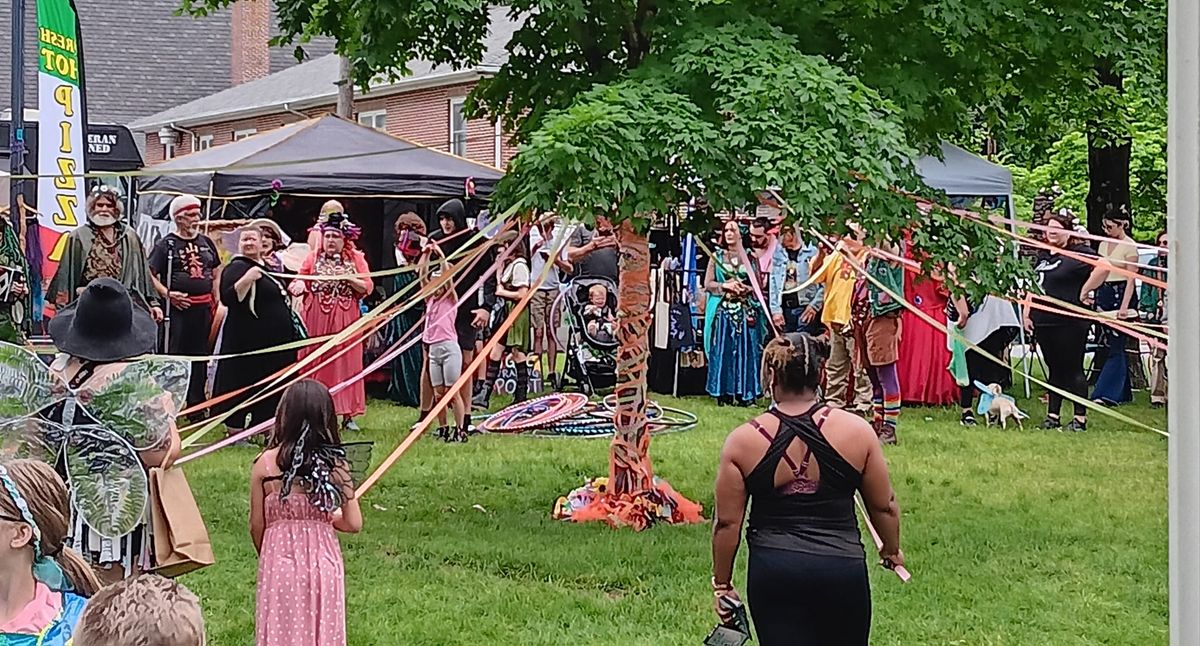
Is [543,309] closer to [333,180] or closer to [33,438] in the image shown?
[333,180]

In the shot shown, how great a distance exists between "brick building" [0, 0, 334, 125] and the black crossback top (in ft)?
115

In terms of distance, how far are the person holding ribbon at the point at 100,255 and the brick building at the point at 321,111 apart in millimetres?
11525

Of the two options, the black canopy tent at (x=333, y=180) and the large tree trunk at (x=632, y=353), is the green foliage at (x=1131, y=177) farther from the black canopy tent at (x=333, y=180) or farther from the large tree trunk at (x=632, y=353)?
the large tree trunk at (x=632, y=353)

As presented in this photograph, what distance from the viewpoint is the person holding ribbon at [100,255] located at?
9.78 m

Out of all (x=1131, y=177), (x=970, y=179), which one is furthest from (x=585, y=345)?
(x=1131, y=177)

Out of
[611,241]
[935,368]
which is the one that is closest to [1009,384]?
[935,368]

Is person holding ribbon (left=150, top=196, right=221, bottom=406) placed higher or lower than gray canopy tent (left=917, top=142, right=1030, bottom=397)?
lower

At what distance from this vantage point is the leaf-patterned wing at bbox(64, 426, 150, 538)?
445 centimetres

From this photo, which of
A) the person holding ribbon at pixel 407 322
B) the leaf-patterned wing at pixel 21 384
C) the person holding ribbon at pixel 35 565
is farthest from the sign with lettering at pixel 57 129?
the person holding ribbon at pixel 35 565

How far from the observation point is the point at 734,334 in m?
13.4

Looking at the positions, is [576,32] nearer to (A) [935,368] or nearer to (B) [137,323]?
(B) [137,323]

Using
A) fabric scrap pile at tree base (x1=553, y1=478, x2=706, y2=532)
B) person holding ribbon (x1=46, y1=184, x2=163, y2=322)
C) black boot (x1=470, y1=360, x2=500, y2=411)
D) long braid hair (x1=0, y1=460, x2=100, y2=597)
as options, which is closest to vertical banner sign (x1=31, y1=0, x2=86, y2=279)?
person holding ribbon (x1=46, y1=184, x2=163, y2=322)

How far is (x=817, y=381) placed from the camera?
4.63 meters

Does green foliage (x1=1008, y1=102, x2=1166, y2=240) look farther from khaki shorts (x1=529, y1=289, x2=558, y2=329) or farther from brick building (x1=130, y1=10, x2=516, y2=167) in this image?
brick building (x1=130, y1=10, x2=516, y2=167)
